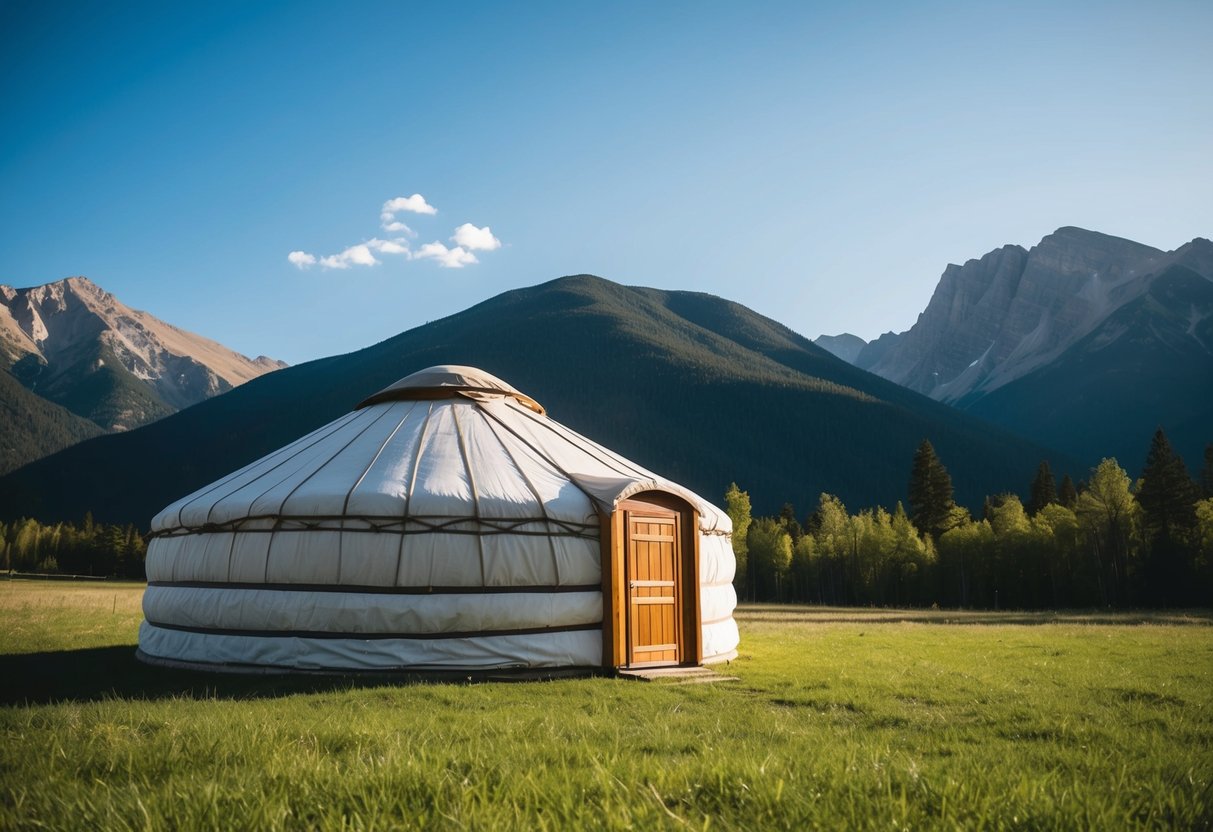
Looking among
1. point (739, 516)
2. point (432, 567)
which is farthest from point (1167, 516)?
point (432, 567)

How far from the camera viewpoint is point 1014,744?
14.3 ft

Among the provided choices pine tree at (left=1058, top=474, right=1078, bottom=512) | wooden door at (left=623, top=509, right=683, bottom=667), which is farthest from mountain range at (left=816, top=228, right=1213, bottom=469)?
wooden door at (left=623, top=509, right=683, bottom=667)

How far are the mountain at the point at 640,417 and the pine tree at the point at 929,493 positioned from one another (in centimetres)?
4154

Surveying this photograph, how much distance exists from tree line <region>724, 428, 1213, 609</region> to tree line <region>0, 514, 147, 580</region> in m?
40.4

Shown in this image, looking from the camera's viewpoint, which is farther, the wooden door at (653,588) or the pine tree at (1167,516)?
the pine tree at (1167,516)

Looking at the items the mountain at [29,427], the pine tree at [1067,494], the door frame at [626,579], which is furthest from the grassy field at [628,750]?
the mountain at [29,427]

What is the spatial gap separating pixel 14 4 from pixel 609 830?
49.2ft

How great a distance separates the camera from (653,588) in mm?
8977

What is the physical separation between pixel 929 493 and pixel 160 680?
37081 mm

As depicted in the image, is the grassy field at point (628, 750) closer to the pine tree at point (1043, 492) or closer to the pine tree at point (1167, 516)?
the pine tree at point (1167, 516)

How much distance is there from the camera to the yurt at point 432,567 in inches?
321

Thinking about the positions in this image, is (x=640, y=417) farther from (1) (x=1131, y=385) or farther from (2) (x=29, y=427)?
(2) (x=29, y=427)

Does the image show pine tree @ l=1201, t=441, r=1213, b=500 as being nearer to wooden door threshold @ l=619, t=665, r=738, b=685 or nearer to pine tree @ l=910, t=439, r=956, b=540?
pine tree @ l=910, t=439, r=956, b=540

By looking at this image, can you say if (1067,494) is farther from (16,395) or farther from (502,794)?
(16,395)
